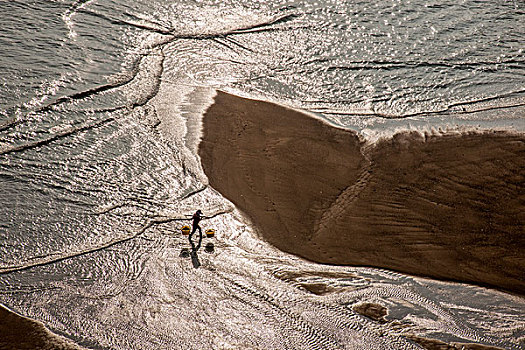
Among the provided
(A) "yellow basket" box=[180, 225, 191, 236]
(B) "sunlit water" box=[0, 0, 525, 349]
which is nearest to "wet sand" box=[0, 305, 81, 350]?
(B) "sunlit water" box=[0, 0, 525, 349]

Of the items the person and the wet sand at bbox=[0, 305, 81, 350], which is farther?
the person

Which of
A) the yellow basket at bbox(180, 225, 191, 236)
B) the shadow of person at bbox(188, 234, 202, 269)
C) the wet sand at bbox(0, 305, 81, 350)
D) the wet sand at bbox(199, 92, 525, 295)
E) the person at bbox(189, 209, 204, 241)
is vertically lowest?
the wet sand at bbox(0, 305, 81, 350)

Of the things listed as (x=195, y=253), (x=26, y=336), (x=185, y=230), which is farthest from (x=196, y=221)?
(x=26, y=336)

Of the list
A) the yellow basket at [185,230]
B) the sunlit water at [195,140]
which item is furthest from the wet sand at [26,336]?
the yellow basket at [185,230]

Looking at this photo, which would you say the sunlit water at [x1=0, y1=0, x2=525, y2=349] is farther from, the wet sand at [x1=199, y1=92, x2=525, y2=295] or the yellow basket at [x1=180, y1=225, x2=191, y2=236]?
the wet sand at [x1=199, y1=92, x2=525, y2=295]

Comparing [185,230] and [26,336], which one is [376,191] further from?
[26,336]

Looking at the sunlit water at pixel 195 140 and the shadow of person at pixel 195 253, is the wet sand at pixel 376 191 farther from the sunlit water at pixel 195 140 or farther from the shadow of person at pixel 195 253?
the shadow of person at pixel 195 253

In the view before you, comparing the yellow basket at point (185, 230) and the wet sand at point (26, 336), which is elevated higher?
the yellow basket at point (185, 230)
